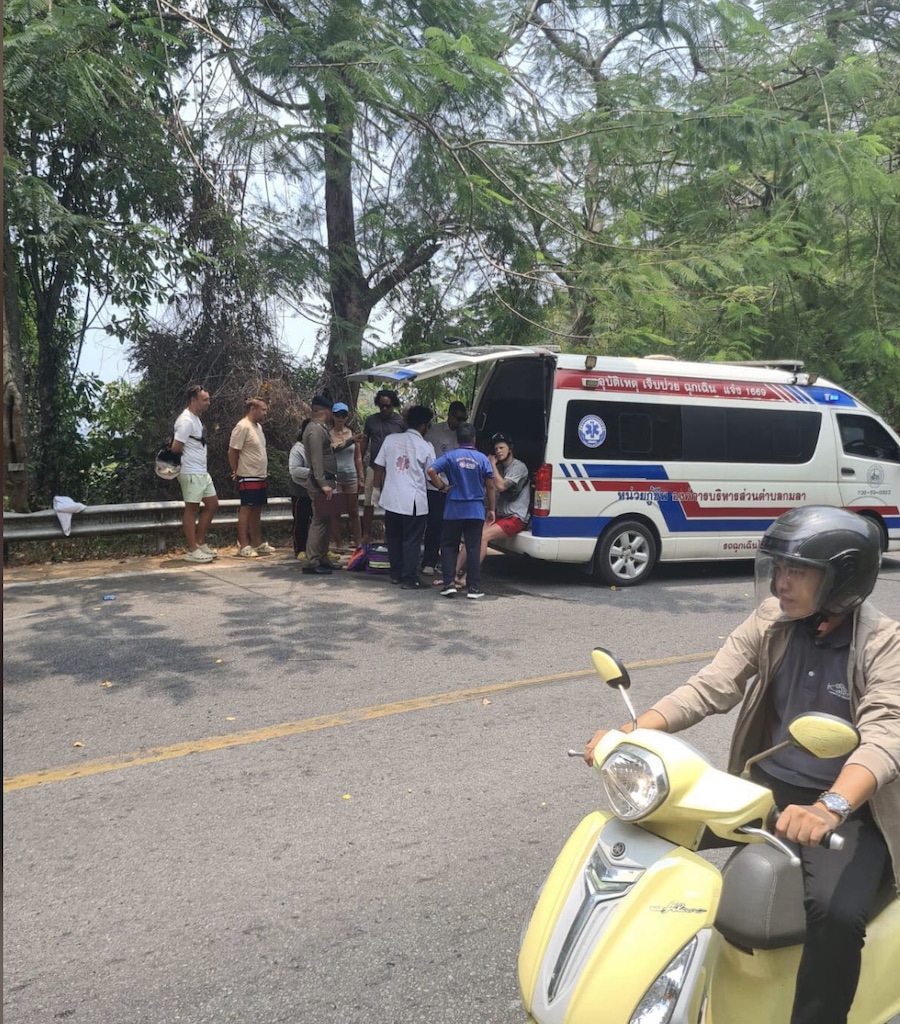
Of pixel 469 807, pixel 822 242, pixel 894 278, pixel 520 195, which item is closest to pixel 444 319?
pixel 520 195

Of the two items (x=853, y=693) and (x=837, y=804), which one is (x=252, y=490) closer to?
(x=853, y=693)

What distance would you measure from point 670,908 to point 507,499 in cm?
755

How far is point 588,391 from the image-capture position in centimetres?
884

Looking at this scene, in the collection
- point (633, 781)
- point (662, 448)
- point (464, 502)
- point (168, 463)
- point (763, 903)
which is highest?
point (662, 448)

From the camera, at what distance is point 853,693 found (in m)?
2.46

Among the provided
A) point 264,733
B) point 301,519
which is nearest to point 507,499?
point 301,519

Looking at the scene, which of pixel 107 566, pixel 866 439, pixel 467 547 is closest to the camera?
pixel 467 547

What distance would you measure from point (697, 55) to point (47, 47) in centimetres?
793

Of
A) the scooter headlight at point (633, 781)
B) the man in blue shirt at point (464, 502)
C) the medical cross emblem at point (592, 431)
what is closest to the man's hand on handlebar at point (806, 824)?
the scooter headlight at point (633, 781)

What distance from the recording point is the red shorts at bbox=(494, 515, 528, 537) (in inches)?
362

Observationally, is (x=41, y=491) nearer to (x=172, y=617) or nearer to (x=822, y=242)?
(x=172, y=617)

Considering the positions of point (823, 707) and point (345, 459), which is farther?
point (345, 459)

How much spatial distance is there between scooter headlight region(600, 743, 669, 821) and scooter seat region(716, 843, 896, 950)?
1.33 ft

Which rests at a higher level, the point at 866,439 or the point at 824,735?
the point at 866,439
